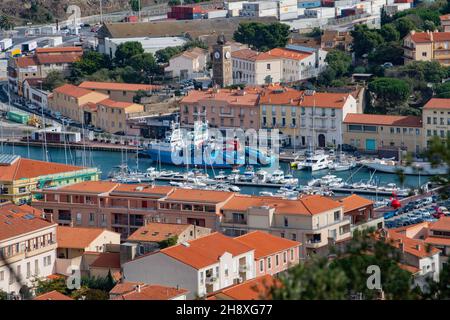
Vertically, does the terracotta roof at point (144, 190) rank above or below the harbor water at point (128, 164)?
above

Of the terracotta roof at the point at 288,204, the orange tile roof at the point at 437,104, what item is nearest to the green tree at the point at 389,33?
the orange tile roof at the point at 437,104

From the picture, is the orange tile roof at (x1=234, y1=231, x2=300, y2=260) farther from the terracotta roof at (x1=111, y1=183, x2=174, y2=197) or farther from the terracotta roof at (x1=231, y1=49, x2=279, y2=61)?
the terracotta roof at (x1=231, y1=49, x2=279, y2=61)

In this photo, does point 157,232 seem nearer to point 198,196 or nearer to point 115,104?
point 198,196

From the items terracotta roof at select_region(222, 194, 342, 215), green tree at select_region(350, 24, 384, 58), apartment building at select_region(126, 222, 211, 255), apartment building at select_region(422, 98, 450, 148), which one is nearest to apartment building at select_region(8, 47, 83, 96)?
green tree at select_region(350, 24, 384, 58)

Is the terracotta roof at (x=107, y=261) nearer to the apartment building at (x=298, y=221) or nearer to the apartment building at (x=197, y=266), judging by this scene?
the apartment building at (x=197, y=266)
